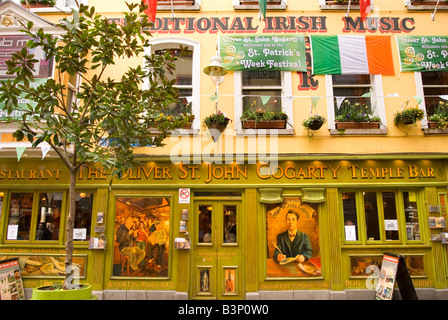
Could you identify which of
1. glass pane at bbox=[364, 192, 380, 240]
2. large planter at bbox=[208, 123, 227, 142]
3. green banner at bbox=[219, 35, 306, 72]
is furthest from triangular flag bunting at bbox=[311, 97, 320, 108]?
glass pane at bbox=[364, 192, 380, 240]

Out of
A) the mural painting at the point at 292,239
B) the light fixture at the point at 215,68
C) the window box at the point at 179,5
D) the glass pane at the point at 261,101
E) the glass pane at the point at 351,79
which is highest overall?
the window box at the point at 179,5

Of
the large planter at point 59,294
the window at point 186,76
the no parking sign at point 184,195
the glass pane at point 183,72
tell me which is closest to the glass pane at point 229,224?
the no parking sign at point 184,195

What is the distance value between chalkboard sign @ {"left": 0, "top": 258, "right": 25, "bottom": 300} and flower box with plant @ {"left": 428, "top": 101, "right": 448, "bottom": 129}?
11.5 metres

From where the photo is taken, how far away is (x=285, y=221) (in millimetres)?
9438

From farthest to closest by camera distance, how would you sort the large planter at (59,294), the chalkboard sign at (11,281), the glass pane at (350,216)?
the glass pane at (350,216) → the chalkboard sign at (11,281) → the large planter at (59,294)

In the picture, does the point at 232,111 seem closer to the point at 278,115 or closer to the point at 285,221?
the point at 278,115

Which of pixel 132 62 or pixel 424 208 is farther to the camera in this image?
pixel 132 62

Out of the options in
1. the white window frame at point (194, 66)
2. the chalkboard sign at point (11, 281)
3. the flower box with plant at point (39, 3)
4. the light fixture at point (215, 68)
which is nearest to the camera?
the chalkboard sign at point (11, 281)

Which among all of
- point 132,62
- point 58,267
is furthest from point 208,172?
point 58,267

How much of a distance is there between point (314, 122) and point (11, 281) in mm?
8592

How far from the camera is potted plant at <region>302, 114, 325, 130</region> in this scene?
923 centimetres

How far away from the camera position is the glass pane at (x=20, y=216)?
9.47 meters

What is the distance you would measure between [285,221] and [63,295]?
18.7 feet

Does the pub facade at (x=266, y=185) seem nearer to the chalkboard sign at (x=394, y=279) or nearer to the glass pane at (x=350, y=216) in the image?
the glass pane at (x=350, y=216)
